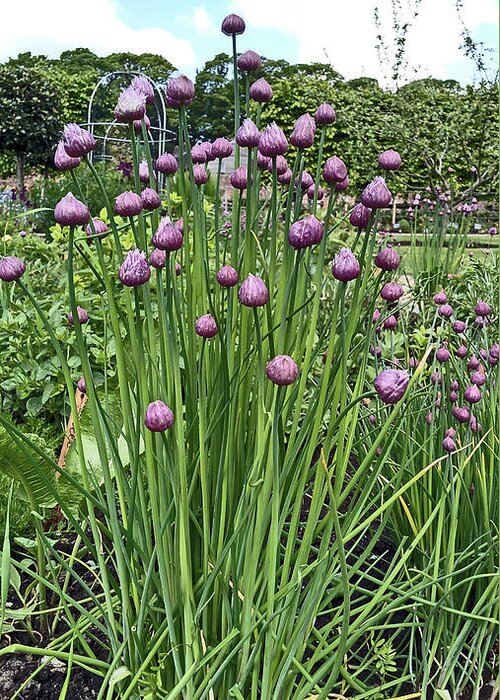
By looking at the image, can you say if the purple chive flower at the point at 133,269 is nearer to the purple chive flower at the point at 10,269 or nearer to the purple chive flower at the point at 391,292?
the purple chive flower at the point at 10,269

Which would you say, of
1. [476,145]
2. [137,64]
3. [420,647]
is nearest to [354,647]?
[420,647]

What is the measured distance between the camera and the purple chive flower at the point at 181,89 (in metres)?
0.96

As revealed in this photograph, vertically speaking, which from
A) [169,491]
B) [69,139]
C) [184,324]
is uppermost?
[69,139]

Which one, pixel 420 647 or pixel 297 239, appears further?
pixel 420 647

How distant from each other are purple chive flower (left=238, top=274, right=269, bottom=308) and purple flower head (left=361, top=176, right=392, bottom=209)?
0.66 feet

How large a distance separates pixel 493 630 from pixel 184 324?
0.79 m

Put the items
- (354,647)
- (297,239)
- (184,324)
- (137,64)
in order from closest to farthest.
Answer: (297,239) → (184,324) → (354,647) → (137,64)

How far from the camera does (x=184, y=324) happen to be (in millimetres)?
1164

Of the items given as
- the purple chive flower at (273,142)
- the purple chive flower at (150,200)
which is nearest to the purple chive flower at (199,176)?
the purple chive flower at (150,200)

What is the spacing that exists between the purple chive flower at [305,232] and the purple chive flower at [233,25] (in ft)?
1.28

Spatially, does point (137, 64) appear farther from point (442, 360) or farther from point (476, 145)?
point (442, 360)

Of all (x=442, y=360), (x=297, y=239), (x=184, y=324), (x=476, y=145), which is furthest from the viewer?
(x=476, y=145)

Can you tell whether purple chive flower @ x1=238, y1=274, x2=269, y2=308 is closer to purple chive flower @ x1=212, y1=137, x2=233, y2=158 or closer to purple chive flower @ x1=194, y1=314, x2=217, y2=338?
purple chive flower @ x1=194, y1=314, x2=217, y2=338

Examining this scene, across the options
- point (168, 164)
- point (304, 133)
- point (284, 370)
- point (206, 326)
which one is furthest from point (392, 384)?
point (168, 164)
